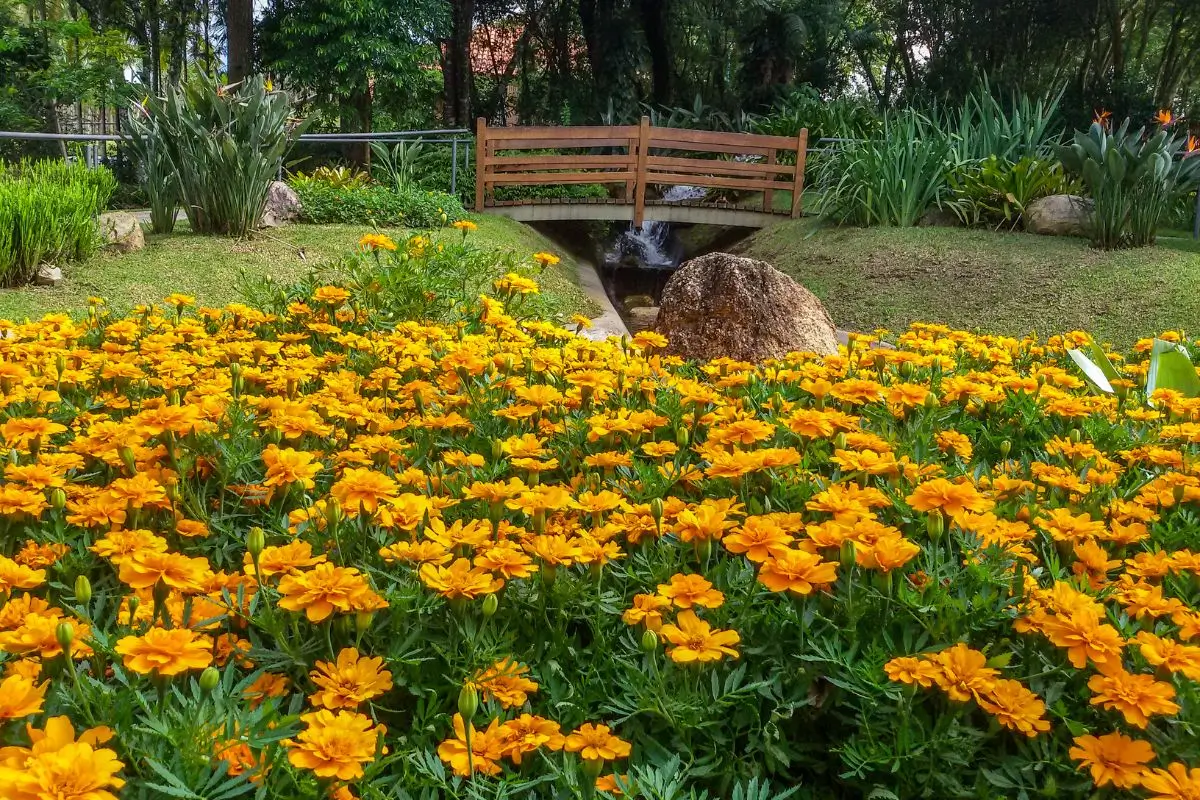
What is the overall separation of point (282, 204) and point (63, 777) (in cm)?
929

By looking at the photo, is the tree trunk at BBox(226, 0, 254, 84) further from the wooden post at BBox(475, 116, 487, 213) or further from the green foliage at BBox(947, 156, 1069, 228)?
the green foliage at BBox(947, 156, 1069, 228)

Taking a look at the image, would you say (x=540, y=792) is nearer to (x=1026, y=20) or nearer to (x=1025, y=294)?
(x=1025, y=294)

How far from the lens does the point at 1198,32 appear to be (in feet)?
57.9

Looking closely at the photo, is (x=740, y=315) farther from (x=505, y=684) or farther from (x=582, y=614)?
(x=505, y=684)

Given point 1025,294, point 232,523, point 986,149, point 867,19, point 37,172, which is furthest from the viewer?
point 867,19

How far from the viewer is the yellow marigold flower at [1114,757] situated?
94 cm

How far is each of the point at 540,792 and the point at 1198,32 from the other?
21.6 metres

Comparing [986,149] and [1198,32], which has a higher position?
[1198,32]

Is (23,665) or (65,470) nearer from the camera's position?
(23,665)

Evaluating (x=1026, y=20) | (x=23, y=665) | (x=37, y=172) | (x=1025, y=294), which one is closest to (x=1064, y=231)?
(x=1025, y=294)

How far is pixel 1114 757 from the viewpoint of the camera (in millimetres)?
963

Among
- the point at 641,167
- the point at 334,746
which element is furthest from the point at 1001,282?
the point at 334,746

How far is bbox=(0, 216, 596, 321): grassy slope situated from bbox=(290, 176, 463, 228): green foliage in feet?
1.46

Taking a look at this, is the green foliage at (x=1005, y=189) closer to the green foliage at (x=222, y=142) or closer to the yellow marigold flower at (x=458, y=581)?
the green foliage at (x=222, y=142)
